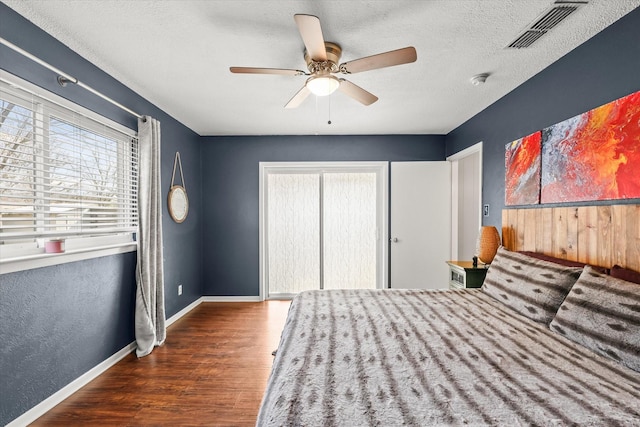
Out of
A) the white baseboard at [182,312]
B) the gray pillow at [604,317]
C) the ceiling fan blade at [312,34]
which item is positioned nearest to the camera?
the gray pillow at [604,317]

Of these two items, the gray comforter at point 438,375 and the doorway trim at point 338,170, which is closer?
the gray comforter at point 438,375

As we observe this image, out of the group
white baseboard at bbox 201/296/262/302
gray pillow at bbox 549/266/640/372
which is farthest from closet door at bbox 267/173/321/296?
gray pillow at bbox 549/266/640/372

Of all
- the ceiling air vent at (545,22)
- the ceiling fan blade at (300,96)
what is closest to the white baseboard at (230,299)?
the ceiling fan blade at (300,96)

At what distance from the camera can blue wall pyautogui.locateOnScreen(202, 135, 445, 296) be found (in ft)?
14.6

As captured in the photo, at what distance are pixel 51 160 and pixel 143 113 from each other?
1.22 metres

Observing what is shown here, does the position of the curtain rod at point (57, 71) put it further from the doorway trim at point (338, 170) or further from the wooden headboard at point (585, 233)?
the wooden headboard at point (585, 233)

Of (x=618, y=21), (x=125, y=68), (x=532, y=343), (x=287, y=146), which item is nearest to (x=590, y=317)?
(x=532, y=343)

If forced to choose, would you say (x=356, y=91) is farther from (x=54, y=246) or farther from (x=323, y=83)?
(x=54, y=246)

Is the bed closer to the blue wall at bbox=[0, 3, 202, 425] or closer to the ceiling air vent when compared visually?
the ceiling air vent

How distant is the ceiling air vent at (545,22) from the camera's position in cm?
165

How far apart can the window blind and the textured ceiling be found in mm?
488

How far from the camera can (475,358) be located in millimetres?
1288

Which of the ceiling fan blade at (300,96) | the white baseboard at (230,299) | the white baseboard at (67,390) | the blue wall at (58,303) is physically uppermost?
the ceiling fan blade at (300,96)

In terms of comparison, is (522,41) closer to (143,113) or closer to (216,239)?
(143,113)
